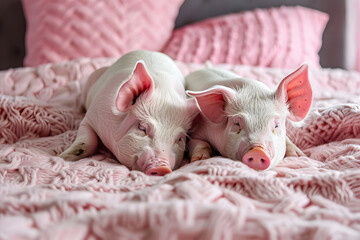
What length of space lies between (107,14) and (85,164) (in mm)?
1144

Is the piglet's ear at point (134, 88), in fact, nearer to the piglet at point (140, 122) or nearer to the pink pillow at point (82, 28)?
the piglet at point (140, 122)

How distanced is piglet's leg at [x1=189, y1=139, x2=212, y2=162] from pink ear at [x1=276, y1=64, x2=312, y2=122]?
27 cm

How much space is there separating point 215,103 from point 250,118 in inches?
5.5

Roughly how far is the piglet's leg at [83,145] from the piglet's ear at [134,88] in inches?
6.9

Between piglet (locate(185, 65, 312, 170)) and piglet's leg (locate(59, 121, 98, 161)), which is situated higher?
piglet (locate(185, 65, 312, 170))

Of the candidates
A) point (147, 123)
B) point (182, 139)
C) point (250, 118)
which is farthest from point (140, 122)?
point (250, 118)

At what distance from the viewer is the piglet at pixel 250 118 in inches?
38.7

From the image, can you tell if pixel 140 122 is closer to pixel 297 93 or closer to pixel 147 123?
pixel 147 123

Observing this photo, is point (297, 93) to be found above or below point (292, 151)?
above

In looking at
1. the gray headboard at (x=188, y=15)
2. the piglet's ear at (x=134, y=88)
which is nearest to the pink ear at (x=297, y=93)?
the piglet's ear at (x=134, y=88)

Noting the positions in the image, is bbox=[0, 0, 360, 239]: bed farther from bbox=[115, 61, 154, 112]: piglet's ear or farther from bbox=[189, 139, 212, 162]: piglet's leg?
bbox=[115, 61, 154, 112]: piglet's ear

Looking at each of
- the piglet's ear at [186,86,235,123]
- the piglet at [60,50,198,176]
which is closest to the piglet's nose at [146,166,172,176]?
the piglet at [60,50,198,176]

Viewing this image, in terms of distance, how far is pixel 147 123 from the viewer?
3.55 feet

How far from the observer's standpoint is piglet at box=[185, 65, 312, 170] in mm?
983
